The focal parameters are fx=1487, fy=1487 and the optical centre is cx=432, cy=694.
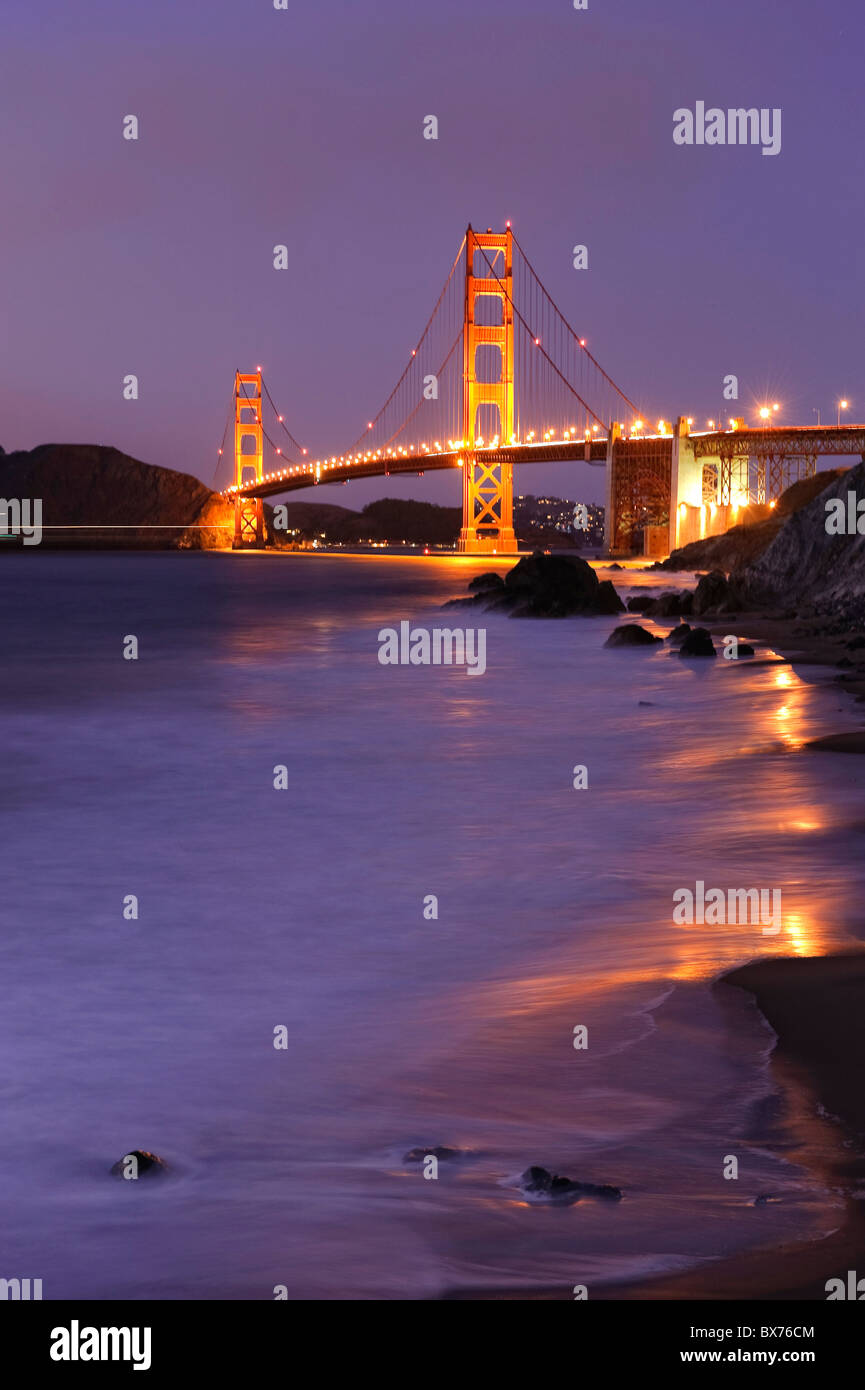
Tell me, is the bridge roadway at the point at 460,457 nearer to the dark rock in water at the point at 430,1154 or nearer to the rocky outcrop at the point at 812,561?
the rocky outcrop at the point at 812,561

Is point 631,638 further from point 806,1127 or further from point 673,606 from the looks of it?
point 806,1127

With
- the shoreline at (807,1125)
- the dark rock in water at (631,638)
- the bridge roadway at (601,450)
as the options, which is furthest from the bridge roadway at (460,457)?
the shoreline at (807,1125)

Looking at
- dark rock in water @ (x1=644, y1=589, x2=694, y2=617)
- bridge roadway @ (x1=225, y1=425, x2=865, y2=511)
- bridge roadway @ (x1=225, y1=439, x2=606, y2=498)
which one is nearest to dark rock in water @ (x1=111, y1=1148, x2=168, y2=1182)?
dark rock in water @ (x1=644, y1=589, x2=694, y2=617)

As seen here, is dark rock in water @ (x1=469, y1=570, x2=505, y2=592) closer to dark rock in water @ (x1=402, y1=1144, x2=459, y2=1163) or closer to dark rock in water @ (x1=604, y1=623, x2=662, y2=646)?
dark rock in water @ (x1=604, y1=623, x2=662, y2=646)

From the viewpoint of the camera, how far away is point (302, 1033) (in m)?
5.46

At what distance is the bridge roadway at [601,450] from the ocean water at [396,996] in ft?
150

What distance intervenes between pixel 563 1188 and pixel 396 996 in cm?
222

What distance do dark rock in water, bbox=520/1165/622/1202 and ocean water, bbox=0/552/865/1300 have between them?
61mm

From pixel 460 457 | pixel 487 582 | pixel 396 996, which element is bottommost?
pixel 396 996

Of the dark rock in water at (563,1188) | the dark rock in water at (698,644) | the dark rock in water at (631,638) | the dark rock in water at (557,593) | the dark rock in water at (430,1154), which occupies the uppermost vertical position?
the dark rock in water at (557,593)

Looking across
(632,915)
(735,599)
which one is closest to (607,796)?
(632,915)

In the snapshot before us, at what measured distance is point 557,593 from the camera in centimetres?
3138

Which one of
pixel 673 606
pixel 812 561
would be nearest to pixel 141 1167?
pixel 812 561

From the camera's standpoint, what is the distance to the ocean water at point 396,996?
143 inches
